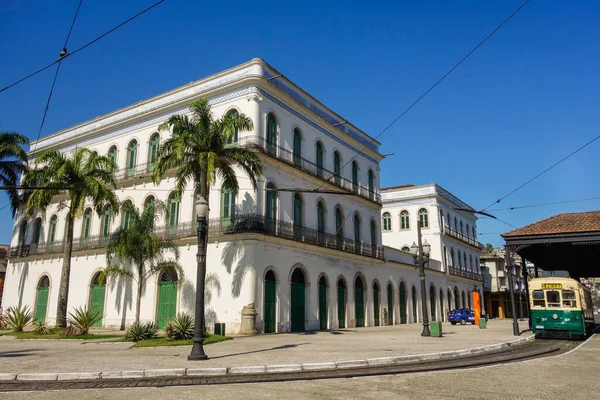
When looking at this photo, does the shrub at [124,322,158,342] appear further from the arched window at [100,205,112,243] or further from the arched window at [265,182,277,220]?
the arched window at [100,205,112,243]

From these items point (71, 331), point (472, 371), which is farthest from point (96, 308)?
point (472, 371)

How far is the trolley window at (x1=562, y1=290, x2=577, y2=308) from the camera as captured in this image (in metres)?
20.2

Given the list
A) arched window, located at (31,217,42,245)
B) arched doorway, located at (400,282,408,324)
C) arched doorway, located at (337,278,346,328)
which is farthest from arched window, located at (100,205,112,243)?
arched doorway, located at (400,282,408,324)

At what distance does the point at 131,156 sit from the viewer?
29.5m

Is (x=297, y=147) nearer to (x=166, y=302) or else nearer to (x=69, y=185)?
(x=166, y=302)

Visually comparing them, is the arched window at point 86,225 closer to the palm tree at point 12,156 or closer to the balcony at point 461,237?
the palm tree at point 12,156

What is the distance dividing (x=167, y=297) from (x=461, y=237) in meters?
37.6

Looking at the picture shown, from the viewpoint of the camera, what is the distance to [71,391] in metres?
7.64

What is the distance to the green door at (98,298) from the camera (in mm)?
27331

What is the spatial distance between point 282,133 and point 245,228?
665 centimetres

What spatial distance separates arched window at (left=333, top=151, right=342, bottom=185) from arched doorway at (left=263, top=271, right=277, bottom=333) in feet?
32.0

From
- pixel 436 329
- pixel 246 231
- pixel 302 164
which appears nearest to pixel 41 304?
pixel 246 231

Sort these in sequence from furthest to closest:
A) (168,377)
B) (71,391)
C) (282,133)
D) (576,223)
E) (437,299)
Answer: (437,299), (282,133), (576,223), (168,377), (71,391)

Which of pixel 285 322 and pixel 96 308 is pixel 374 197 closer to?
pixel 285 322
